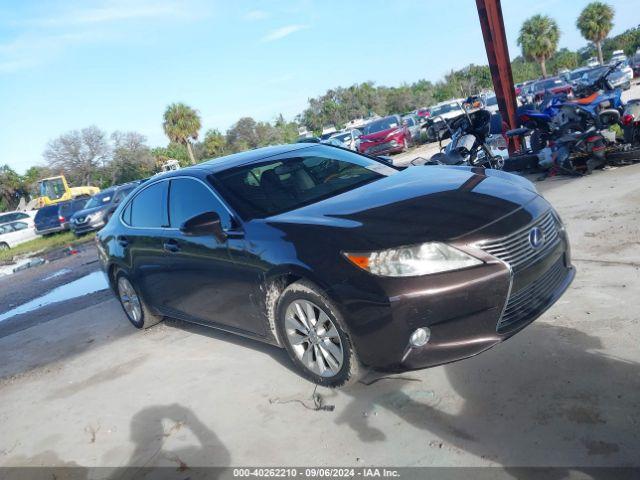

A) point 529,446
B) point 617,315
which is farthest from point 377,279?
point 617,315

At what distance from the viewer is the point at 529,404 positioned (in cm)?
305

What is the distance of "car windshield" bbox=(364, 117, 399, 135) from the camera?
956 inches

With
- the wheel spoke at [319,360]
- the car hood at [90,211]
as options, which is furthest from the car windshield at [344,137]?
the wheel spoke at [319,360]

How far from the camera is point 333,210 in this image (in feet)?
12.3

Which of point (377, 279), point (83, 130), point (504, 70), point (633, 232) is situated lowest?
point (633, 232)

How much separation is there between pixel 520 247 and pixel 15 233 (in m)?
25.3

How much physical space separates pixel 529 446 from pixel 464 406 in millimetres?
503

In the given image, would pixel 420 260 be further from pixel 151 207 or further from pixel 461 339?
pixel 151 207

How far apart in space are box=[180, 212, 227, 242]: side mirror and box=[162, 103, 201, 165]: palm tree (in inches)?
1961

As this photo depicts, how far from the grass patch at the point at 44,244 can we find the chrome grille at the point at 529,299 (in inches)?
752

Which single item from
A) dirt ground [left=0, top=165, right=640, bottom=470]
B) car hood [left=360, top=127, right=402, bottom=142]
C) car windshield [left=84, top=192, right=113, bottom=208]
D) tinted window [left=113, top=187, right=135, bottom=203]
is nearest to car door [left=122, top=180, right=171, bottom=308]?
dirt ground [left=0, top=165, right=640, bottom=470]

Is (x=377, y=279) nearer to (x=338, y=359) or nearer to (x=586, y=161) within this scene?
(x=338, y=359)

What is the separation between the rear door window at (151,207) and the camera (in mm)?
5102

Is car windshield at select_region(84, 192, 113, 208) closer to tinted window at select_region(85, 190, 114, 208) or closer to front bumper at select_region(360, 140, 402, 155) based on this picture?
tinted window at select_region(85, 190, 114, 208)
